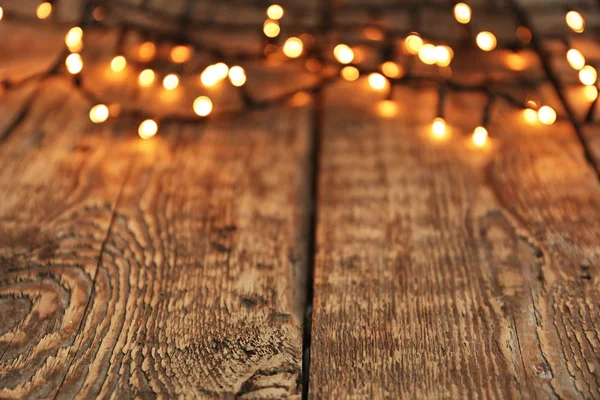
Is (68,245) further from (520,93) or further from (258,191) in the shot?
(520,93)

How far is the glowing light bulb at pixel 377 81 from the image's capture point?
1020mm

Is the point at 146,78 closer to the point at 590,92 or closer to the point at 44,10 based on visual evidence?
the point at 44,10

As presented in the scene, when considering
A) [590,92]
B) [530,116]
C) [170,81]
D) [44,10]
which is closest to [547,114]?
[530,116]

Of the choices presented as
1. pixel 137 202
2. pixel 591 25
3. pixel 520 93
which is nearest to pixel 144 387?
pixel 137 202

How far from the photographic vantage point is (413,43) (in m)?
1.09

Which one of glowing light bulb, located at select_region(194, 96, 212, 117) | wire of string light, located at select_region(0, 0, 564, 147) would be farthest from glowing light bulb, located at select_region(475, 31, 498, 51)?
glowing light bulb, located at select_region(194, 96, 212, 117)

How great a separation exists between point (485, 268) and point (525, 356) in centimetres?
12

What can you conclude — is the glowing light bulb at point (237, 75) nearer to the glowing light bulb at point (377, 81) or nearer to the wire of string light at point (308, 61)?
the wire of string light at point (308, 61)

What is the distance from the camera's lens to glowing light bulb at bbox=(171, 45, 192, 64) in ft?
3.63

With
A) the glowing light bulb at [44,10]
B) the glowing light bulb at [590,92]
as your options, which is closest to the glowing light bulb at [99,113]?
the glowing light bulb at [44,10]

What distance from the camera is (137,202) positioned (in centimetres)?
84

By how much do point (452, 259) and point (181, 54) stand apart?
590mm

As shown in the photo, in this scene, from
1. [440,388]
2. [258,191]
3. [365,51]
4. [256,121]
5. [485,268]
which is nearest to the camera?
[440,388]

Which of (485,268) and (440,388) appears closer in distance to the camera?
(440,388)
